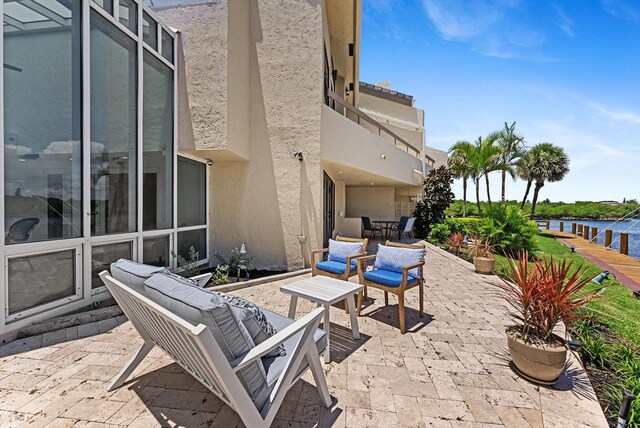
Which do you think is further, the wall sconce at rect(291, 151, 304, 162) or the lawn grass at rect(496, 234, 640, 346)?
the wall sconce at rect(291, 151, 304, 162)

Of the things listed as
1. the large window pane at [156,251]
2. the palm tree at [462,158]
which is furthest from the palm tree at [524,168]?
the large window pane at [156,251]

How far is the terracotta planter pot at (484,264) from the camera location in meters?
6.34

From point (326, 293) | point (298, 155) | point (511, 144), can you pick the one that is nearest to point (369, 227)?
point (298, 155)

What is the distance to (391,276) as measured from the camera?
3822 mm

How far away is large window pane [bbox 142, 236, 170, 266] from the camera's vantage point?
482 cm

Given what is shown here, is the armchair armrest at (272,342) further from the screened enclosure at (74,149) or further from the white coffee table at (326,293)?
the screened enclosure at (74,149)

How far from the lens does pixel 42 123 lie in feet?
11.0

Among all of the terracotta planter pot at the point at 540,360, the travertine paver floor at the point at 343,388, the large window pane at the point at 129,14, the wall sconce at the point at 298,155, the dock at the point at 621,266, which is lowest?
the dock at the point at 621,266

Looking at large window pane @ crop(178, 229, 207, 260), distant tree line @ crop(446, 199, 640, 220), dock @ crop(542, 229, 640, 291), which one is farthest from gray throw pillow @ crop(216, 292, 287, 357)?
distant tree line @ crop(446, 199, 640, 220)

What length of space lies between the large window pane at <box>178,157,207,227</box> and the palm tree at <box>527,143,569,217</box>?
88.3 feet

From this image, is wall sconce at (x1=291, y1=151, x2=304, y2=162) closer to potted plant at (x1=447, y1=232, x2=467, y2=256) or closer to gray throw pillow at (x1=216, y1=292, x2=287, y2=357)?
gray throw pillow at (x1=216, y1=292, x2=287, y2=357)

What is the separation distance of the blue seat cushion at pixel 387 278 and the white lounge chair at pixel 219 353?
5.73 feet

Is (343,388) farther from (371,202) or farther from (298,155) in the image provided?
(371,202)

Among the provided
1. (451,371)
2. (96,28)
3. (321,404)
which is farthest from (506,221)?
(96,28)
